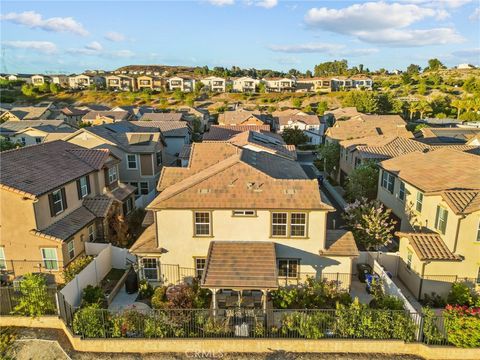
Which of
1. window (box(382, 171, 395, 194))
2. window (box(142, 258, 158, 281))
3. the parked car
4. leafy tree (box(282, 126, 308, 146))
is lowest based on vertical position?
the parked car

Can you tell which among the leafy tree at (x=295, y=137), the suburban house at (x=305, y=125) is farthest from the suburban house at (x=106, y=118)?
the leafy tree at (x=295, y=137)

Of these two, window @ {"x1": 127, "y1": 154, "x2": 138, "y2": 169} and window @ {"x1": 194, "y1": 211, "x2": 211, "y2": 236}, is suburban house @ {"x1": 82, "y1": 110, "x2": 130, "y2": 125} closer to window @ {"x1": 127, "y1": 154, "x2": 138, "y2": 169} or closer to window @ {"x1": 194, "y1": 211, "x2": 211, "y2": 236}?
window @ {"x1": 127, "y1": 154, "x2": 138, "y2": 169}

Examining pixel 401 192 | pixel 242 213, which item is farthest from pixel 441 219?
pixel 242 213

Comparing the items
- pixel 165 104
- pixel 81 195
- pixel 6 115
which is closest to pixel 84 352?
pixel 81 195

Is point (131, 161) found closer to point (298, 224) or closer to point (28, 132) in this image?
point (298, 224)

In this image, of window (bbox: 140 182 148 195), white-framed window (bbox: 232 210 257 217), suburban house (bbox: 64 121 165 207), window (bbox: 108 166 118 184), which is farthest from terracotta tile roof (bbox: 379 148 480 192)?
window (bbox: 108 166 118 184)

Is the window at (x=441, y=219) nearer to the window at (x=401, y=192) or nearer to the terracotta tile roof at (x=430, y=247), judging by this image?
the terracotta tile roof at (x=430, y=247)

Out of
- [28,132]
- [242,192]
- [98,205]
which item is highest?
[242,192]
